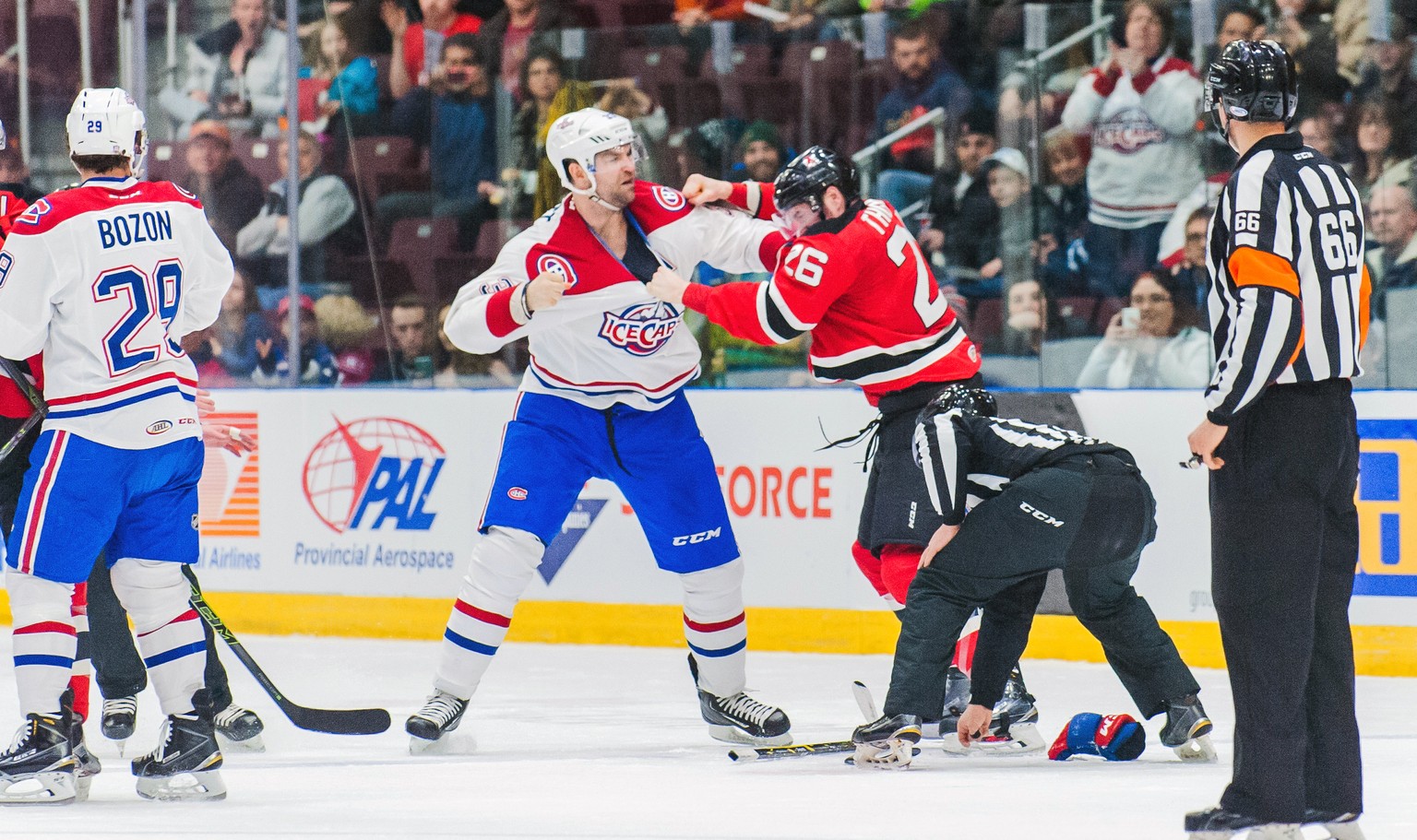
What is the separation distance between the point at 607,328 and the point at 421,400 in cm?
251

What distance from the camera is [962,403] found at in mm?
3939

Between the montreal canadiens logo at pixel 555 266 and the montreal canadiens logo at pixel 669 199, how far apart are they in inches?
10.7

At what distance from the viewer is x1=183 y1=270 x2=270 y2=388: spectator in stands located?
742 centimetres

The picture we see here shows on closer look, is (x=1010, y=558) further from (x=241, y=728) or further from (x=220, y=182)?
(x=220, y=182)

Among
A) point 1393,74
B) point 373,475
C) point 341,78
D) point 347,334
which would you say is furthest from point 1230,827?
point 341,78

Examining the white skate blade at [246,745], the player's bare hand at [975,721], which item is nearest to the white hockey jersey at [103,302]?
the white skate blade at [246,745]

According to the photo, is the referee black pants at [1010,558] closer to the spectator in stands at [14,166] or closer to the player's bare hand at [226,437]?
the player's bare hand at [226,437]

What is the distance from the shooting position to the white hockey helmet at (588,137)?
4.36 m

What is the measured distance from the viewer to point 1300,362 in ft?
9.26

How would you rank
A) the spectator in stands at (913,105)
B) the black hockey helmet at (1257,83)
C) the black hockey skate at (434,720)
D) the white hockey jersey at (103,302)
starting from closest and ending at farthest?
the black hockey helmet at (1257,83) < the white hockey jersey at (103,302) < the black hockey skate at (434,720) < the spectator in stands at (913,105)

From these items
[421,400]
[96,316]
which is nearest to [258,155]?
[421,400]

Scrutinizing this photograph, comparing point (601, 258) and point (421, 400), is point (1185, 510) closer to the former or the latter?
point (601, 258)

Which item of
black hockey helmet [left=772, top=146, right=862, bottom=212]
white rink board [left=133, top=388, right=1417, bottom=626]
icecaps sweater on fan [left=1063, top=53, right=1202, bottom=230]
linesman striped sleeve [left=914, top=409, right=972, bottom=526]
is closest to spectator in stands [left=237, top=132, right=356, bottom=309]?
white rink board [left=133, top=388, right=1417, bottom=626]

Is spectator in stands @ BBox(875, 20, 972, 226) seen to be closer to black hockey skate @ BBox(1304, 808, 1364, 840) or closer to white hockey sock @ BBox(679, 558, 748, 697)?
white hockey sock @ BBox(679, 558, 748, 697)
